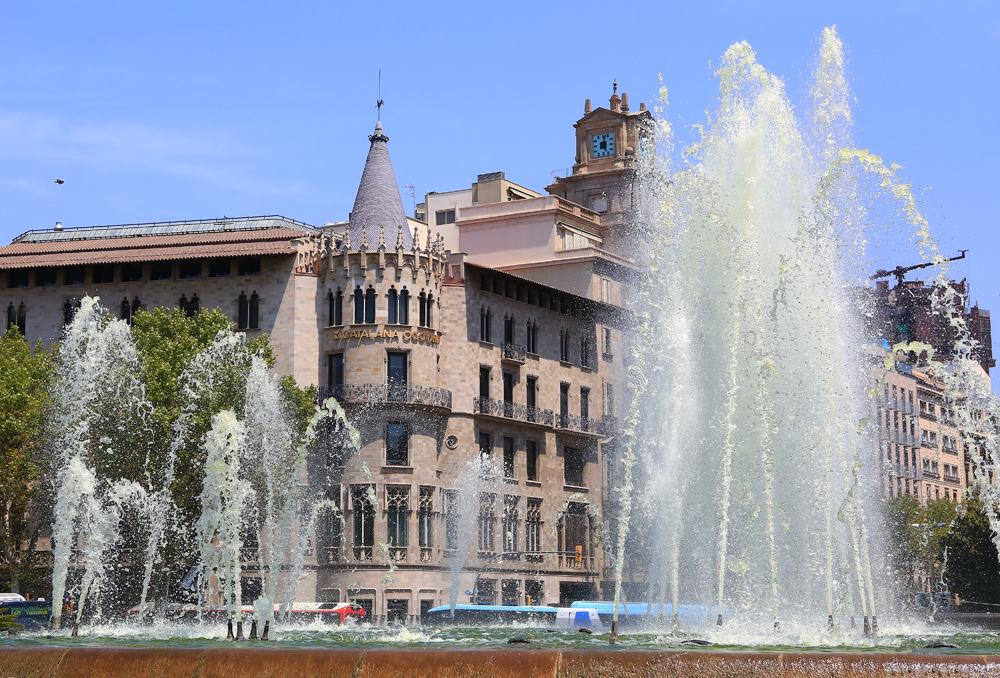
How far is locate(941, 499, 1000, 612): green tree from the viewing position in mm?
76938

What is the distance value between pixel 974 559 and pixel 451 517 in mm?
38393

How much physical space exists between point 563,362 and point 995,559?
Result: 30507 millimetres

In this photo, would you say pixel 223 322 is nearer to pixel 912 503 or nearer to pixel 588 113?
pixel 588 113

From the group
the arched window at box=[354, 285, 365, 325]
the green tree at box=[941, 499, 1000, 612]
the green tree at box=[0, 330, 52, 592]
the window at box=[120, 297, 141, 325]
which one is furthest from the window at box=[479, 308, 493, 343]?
the green tree at box=[941, 499, 1000, 612]

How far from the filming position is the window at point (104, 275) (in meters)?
61.6

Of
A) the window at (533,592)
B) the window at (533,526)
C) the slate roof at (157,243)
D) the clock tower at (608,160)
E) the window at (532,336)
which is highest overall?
the clock tower at (608,160)

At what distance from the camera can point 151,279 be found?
201ft

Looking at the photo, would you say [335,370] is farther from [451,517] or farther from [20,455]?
[20,455]

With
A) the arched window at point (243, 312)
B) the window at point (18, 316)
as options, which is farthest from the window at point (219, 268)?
the window at point (18, 316)

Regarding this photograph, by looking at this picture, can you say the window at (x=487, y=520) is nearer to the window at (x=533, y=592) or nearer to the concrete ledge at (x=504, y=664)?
the window at (x=533, y=592)

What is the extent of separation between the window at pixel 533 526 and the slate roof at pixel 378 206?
49.0ft

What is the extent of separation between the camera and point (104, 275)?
61875mm

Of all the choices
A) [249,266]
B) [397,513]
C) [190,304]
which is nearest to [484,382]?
[397,513]

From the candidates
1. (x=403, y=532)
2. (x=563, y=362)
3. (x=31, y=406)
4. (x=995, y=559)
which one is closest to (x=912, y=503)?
(x=995, y=559)
